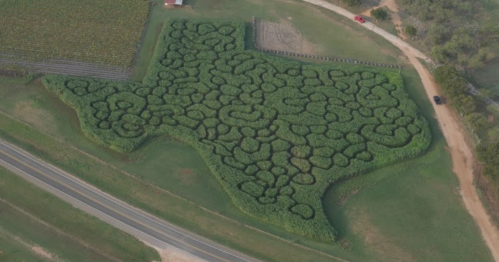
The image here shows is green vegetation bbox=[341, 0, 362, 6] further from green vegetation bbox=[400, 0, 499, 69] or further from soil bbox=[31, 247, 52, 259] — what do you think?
soil bbox=[31, 247, 52, 259]

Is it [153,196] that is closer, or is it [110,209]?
[110,209]

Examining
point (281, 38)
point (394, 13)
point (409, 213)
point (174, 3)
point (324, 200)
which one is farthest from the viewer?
point (394, 13)

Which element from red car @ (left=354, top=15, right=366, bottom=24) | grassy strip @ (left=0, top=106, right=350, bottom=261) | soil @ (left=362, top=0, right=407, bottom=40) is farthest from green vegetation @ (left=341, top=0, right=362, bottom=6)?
grassy strip @ (left=0, top=106, right=350, bottom=261)

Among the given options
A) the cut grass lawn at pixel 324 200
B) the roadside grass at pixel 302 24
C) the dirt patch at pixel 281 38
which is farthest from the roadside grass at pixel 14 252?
the dirt patch at pixel 281 38

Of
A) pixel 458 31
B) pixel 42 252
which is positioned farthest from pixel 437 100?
pixel 42 252

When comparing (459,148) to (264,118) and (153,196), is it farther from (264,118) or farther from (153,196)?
(153,196)

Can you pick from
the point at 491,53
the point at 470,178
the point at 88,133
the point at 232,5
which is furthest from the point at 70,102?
the point at 491,53

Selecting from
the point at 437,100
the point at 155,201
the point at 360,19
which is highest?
the point at 360,19

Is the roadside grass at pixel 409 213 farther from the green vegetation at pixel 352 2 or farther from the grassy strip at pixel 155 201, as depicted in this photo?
the green vegetation at pixel 352 2
